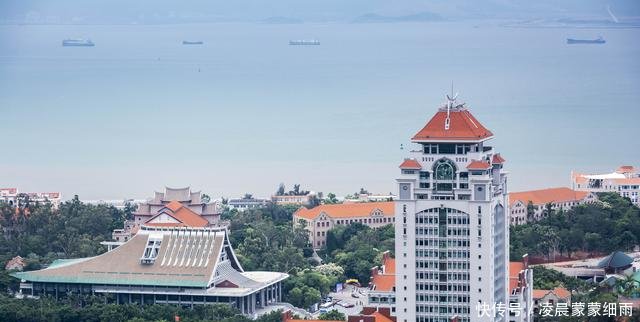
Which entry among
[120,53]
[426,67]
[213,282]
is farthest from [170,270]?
[120,53]

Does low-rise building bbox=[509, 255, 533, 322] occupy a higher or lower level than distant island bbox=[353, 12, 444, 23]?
lower

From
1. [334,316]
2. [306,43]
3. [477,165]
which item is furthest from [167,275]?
[306,43]

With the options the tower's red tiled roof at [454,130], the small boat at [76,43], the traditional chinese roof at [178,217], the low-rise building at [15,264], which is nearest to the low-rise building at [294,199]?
the traditional chinese roof at [178,217]

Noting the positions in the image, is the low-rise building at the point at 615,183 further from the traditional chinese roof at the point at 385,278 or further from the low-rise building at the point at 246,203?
the traditional chinese roof at the point at 385,278

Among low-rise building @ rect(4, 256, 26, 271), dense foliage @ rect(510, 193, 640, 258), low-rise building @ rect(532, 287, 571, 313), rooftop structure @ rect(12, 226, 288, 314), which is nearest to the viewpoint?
low-rise building @ rect(532, 287, 571, 313)

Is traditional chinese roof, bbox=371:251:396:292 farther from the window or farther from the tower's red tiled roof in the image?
the window

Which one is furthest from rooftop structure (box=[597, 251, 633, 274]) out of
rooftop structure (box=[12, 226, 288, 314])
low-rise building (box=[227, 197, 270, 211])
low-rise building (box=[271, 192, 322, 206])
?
low-rise building (box=[227, 197, 270, 211])

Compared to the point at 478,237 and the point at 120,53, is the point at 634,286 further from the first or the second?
the point at 120,53
